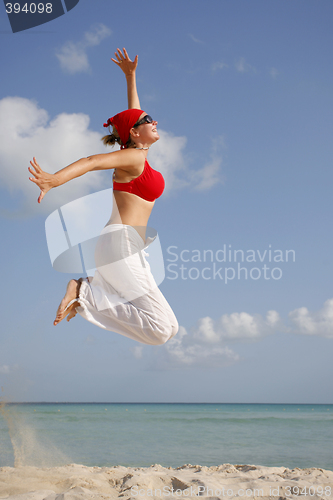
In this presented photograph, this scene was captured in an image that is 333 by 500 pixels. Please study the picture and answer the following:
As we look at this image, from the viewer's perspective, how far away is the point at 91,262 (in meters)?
4.09

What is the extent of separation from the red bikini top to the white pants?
371mm

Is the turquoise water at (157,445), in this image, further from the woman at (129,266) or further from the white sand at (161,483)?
the woman at (129,266)

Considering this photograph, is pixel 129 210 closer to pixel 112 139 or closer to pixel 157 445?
pixel 112 139

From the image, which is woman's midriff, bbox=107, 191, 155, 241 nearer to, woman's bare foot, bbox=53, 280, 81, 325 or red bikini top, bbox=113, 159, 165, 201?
red bikini top, bbox=113, 159, 165, 201

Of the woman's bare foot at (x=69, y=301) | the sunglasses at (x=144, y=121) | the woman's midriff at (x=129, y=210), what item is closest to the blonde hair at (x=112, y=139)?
the sunglasses at (x=144, y=121)

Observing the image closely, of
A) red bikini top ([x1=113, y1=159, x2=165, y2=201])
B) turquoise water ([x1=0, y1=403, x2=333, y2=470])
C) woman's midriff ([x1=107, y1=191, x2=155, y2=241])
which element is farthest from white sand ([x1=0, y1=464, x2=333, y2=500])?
red bikini top ([x1=113, y1=159, x2=165, y2=201])

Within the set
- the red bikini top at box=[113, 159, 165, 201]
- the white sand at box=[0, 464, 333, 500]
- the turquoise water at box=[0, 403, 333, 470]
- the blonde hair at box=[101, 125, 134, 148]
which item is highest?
the blonde hair at box=[101, 125, 134, 148]

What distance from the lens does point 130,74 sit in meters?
4.79

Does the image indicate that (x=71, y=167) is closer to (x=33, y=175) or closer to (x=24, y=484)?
(x=33, y=175)

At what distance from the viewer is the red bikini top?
3.89 metres

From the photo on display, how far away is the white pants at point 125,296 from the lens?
375 cm

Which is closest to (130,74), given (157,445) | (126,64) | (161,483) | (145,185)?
(126,64)

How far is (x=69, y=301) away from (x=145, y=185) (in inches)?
53.4

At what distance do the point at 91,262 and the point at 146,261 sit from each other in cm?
58
